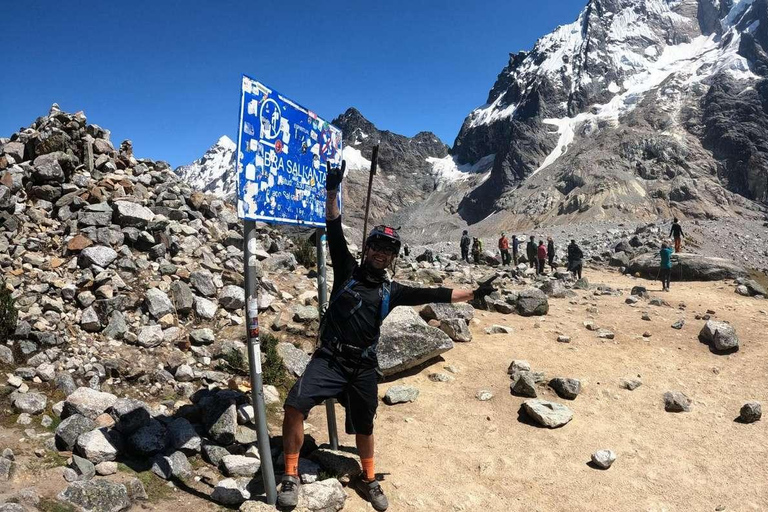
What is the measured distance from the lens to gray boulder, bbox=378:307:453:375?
772 cm

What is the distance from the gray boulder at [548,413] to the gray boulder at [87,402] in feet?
18.2

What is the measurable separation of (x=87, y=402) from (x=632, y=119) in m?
130

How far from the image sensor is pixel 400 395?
279 inches

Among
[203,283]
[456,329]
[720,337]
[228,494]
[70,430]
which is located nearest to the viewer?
[228,494]

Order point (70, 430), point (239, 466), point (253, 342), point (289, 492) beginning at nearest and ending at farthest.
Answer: point (289, 492) → point (253, 342) → point (70, 430) → point (239, 466)

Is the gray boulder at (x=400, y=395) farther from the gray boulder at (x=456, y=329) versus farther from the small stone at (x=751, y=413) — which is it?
the small stone at (x=751, y=413)

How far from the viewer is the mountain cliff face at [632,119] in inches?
3553

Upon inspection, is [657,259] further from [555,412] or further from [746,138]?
[746,138]

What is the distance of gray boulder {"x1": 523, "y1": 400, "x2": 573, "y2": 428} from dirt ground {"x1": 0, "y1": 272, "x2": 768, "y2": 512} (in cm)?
14

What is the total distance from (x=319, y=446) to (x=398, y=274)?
10.6 meters

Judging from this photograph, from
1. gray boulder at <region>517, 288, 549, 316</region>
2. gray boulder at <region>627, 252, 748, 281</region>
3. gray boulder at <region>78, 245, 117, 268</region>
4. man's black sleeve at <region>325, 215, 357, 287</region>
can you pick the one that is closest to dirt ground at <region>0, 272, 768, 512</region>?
gray boulder at <region>517, 288, 549, 316</region>

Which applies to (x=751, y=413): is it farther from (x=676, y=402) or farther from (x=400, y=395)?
(x=400, y=395)

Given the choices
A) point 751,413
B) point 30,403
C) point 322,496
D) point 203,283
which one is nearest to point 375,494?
point 322,496

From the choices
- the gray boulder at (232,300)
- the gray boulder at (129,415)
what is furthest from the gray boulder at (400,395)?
the gray boulder at (129,415)
